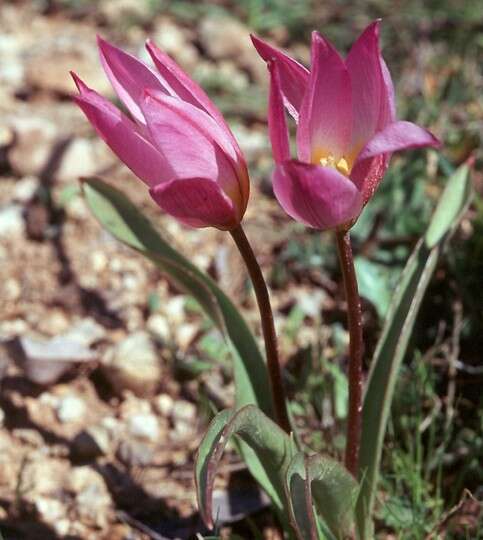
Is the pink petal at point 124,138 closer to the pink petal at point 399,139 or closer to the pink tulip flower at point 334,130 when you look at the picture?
the pink tulip flower at point 334,130

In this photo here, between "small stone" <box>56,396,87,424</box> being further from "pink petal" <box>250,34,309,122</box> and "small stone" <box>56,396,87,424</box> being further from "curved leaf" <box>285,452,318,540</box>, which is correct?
"pink petal" <box>250,34,309,122</box>

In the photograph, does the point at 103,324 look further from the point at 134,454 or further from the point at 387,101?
the point at 387,101

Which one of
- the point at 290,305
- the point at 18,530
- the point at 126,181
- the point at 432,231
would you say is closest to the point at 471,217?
the point at 290,305

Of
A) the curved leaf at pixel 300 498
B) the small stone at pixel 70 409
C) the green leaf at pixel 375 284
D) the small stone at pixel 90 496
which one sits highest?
the curved leaf at pixel 300 498

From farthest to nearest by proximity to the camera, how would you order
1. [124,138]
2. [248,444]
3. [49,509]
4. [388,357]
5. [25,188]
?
[25,188] < [49,509] < [388,357] < [248,444] < [124,138]

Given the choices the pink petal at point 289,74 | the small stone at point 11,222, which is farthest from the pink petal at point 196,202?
the small stone at point 11,222

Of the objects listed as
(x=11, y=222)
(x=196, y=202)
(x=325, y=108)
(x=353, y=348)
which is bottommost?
(x=11, y=222)

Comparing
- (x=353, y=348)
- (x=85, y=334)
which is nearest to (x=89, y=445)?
(x=85, y=334)
